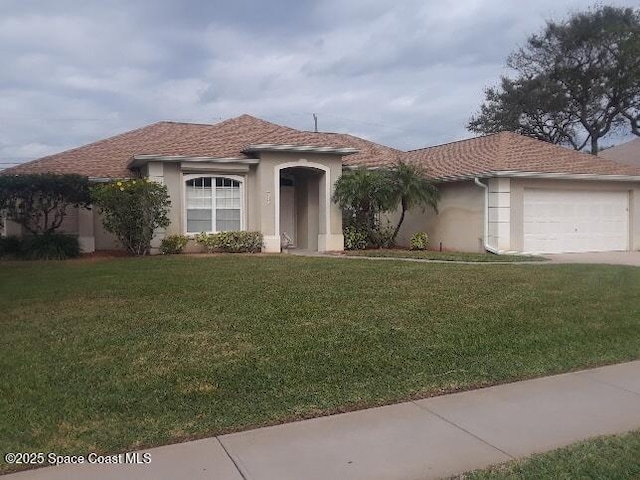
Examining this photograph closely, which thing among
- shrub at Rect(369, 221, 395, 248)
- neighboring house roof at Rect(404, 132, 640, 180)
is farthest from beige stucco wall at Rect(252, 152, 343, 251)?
neighboring house roof at Rect(404, 132, 640, 180)

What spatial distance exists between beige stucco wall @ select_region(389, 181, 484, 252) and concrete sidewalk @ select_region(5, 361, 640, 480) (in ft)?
47.3

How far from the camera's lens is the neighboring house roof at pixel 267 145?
62.5 feet

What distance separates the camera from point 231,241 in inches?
721

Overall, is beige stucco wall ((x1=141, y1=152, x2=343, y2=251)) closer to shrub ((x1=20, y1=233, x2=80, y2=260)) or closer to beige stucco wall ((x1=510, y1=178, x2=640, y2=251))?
shrub ((x1=20, y1=233, x2=80, y2=260))

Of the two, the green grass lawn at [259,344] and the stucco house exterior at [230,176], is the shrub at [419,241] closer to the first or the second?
the stucco house exterior at [230,176]

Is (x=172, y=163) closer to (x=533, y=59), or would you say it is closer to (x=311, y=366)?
(x=311, y=366)

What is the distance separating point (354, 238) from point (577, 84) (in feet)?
81.4

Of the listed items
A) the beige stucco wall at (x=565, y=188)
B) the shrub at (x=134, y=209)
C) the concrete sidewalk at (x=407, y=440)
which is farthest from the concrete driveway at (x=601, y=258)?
the concrete sidewalk at (x=407, y=440)

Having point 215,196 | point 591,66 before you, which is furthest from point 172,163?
point 591,66

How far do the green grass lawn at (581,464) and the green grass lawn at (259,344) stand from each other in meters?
1.51

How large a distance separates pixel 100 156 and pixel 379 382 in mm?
18654

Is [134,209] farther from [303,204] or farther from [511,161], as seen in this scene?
[511,161]

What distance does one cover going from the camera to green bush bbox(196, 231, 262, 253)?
18219 mm

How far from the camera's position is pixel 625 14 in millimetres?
35125
